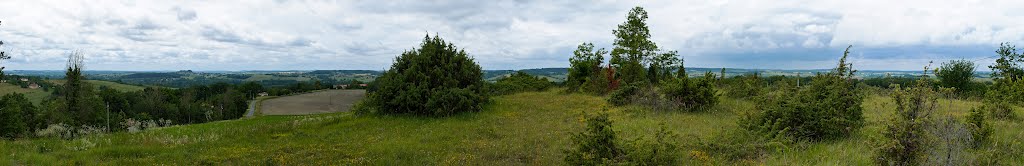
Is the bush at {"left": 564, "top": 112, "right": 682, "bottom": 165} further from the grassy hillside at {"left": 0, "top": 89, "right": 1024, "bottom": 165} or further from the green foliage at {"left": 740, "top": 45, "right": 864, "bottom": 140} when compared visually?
the green foliage at {"left": 740, "top": 45, "right": 864, "bottom": 140}

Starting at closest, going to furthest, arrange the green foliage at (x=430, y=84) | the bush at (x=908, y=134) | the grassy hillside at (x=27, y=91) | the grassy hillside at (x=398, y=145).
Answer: the bush at (x=908, y=134) → the grassy hillside at (x=398, y=145) → the green foliage at (x=430, y=84) → the grassy hillside at (x=27, y=91)

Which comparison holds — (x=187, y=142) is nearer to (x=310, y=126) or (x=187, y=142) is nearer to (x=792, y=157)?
(x=310, y=126)

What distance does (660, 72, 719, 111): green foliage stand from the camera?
1493cm

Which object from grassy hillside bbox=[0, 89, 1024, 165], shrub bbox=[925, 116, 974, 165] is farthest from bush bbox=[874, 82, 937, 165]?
grassy hillside bbox=[0, 89, 1024, 165]

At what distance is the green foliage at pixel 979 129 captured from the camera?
664 centimetres

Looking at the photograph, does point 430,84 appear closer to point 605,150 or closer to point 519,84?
point 605,150

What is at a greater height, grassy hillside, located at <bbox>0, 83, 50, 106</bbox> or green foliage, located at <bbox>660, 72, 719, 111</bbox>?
green foliage, located at <bbox>660, 72, 719, 111</bbox>

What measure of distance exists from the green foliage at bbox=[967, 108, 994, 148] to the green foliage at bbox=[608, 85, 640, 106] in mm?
11640

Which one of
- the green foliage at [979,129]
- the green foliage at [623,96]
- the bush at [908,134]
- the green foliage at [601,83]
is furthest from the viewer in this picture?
the green foliage at [601,83]

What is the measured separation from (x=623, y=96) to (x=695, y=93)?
461cm

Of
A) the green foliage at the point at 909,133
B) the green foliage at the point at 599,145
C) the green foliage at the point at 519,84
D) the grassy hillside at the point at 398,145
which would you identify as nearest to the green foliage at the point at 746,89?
the grassy hillside at the point at 398,145

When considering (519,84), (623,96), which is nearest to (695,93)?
(623,96)

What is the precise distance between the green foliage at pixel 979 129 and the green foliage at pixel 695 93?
7.67 metres

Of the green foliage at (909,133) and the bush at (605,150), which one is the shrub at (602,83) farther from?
the green foliage at (909,133)
